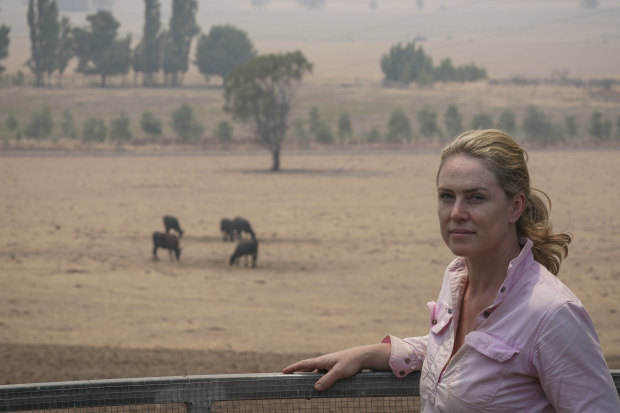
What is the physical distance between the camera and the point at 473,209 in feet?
6.51

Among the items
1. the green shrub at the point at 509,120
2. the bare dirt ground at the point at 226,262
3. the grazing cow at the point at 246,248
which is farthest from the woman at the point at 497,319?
the green shrub at the point at 509,120

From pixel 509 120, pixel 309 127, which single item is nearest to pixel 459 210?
pixel 509 120

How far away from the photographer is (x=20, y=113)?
1553 inches

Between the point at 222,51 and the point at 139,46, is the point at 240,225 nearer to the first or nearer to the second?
the point at 139,46

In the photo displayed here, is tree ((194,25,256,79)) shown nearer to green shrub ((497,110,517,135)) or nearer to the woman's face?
green shrub ((497,110,517,135))

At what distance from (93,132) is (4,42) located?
5.95 metres

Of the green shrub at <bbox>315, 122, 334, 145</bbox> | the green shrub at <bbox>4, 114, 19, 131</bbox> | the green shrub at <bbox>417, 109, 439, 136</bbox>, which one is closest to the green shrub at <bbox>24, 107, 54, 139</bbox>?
the green shrub at <bbox>4, 114, 19, 131</bbox>

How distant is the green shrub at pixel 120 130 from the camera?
41688 mm

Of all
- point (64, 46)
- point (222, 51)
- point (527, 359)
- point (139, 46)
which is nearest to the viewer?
point (527, 359)

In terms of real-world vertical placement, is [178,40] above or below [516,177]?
above

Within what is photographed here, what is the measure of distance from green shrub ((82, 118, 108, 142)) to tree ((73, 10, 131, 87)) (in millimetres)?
7123

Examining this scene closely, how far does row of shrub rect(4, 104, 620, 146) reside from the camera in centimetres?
3884

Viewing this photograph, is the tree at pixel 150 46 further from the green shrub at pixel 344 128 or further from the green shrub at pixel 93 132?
the green shrub at pixel 344 128

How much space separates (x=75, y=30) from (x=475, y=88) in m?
20.5
